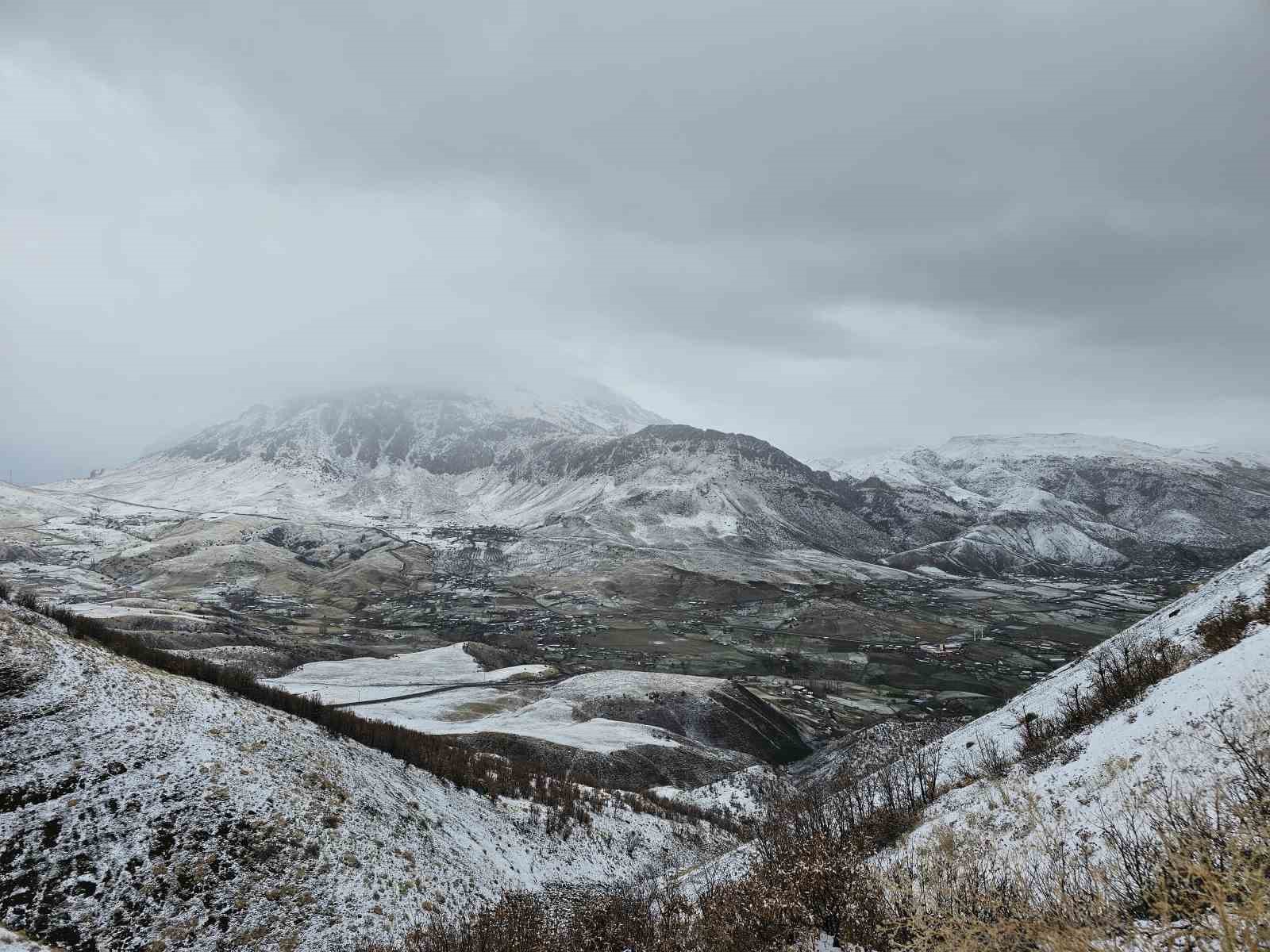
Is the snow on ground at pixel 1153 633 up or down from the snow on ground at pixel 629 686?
up

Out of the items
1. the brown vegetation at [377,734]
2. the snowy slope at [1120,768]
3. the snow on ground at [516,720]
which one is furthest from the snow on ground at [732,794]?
the snowy slope at [1120,768]

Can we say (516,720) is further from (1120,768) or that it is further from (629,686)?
(1120,768)

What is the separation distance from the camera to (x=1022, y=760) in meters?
13.6

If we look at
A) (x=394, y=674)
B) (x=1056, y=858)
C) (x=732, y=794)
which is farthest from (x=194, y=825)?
(x=394, y=674)

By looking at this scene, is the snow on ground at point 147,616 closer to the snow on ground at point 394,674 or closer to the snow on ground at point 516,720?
the snow on ground at point 394,674

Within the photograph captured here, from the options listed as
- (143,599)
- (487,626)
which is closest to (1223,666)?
(487,626)

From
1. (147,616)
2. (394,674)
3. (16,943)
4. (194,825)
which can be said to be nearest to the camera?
(16,943)

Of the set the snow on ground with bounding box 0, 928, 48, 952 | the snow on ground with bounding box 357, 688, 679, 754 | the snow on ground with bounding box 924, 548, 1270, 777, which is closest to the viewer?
the snow on ground with bounding box 0, 928, 48, 952

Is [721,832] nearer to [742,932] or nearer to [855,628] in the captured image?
[742,932]

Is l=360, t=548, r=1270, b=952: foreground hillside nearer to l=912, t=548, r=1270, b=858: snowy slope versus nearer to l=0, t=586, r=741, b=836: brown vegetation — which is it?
l=912, t=548, r=1270, b=858: snowy slope

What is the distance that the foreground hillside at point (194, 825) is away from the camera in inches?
402

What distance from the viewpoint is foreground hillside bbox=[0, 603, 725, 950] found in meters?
10.2

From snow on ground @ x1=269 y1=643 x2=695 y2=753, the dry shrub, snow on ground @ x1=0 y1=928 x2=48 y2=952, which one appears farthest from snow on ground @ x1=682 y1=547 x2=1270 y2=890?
snow on ground @ x1=269 y1=643 x2=695 y2=753

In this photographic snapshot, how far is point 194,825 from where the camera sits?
38.7ft
